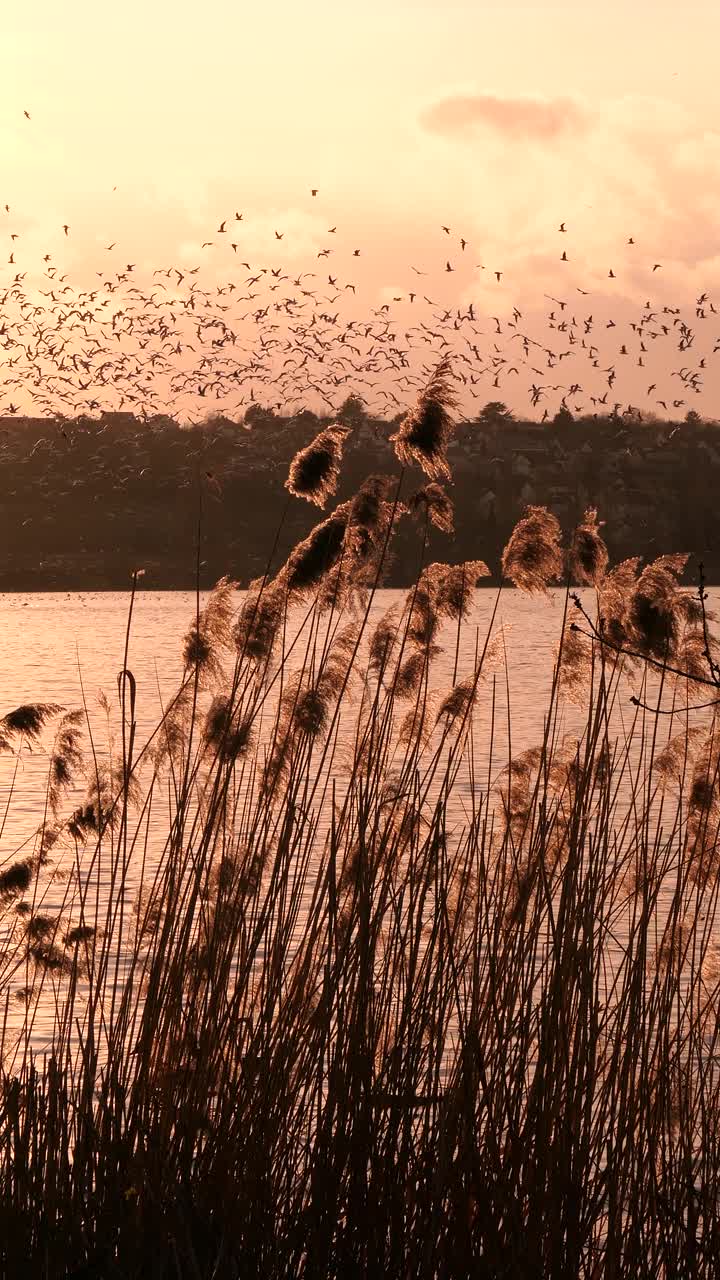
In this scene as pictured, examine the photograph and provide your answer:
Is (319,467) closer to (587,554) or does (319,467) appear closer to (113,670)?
(587,554)

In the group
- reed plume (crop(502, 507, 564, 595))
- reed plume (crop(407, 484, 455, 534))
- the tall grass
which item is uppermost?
reed plume (crop(407, 484, 455, 534))

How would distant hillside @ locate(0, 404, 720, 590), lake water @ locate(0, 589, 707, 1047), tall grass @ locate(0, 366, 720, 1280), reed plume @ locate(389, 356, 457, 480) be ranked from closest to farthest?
tall grass @ locate(0, 366, 720, 1280) < reed plume @ locate(389, 356, 457, 480) < lake water @ locate(0, 589, 707, 1047) < distant hillside @ locate(0, 404, 720, 590)

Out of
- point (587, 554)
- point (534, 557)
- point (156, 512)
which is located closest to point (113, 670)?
point (587, 554)

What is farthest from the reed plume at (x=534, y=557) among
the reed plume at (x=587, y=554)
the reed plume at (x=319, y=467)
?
the reed plume at (x=319, y=467)

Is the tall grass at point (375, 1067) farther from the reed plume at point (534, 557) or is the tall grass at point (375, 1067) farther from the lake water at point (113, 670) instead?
the lake water at point (113, 670)

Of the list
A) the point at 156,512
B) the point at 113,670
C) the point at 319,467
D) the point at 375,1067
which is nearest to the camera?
the point at 375,1067

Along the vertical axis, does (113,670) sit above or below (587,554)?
below

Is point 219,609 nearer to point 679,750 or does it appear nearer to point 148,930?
point 148,930

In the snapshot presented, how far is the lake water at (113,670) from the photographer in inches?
688

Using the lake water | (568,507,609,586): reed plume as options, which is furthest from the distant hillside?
(568,507,609,586): reed plume

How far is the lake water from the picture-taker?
1747cm

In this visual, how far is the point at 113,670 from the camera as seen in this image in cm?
4228

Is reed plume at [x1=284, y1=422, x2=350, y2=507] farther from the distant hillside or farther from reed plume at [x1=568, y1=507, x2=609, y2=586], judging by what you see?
the distant hillside

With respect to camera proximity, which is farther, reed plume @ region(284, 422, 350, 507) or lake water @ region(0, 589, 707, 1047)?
lake water @ region(0, 589, 707, 1047)
